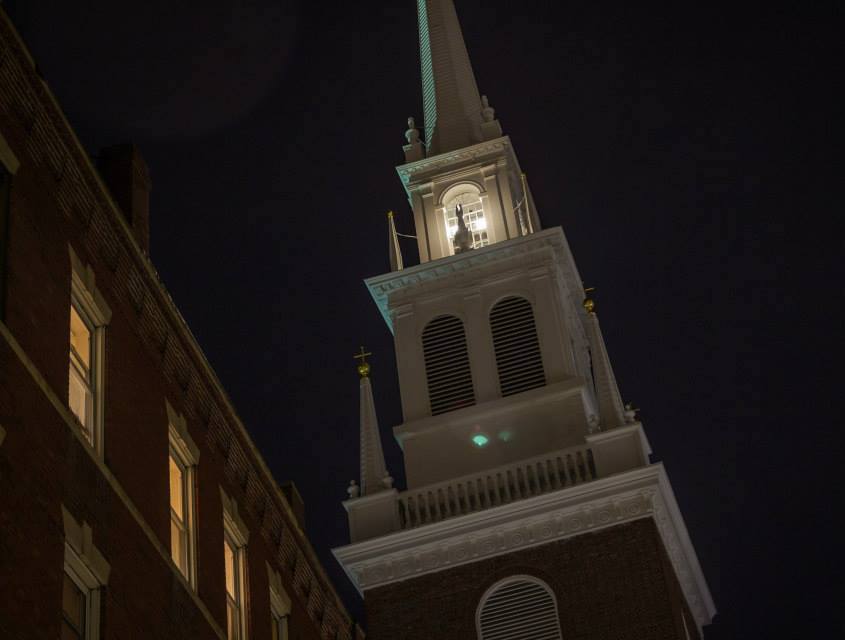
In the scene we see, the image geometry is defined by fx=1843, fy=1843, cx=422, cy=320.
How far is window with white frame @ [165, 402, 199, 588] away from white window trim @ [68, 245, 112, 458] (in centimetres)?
286

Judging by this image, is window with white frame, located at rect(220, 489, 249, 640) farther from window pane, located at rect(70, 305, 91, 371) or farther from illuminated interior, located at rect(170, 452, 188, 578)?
window pane, located at rect(70, 305, 91, 371)

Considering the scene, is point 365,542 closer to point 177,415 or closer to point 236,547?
point 236,547

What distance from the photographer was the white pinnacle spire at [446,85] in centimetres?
5891

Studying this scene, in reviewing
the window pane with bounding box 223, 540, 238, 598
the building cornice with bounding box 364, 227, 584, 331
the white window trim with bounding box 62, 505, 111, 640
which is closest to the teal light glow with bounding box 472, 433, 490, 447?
the building cornice with bounding box 364, 227, 584, 331

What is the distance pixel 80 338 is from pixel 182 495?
4250mm

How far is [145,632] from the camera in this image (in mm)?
25078

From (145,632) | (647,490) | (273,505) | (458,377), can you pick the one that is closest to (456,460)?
(458,377)

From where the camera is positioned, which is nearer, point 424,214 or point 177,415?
point 177,415

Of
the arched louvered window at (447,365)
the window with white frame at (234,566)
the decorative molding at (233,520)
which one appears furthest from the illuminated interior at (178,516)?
the arched louvered window at (447,365)

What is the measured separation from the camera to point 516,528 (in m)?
46.9

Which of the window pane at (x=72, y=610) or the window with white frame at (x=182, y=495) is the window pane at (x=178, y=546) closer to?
the window with white frame at (x=182, y=495)

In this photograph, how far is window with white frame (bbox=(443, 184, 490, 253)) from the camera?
2212 inches

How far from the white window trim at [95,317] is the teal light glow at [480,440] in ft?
80.6

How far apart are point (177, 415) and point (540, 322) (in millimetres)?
23908
